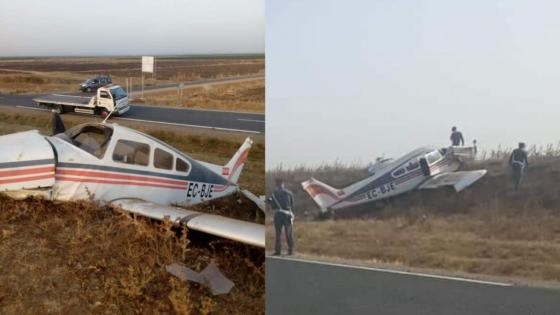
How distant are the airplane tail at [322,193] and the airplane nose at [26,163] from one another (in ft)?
14.2

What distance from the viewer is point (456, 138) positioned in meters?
1.60

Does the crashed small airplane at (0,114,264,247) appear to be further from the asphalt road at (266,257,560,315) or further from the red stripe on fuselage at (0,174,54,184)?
the asphalt road at (266,257,560,315)

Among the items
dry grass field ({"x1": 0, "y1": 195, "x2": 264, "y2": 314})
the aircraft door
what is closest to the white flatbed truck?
dry grass field ({"x1": 0, "y1": 195, "x2": 264, "y2": 314})

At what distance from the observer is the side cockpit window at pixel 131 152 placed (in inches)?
225

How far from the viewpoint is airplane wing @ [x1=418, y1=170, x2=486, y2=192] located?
1581 millimetres

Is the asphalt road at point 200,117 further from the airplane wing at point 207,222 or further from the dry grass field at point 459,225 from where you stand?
the dry grass field at point 459,225

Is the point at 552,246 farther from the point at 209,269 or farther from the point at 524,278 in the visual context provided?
the point at 209,269

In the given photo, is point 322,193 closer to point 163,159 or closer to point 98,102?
point 163,159

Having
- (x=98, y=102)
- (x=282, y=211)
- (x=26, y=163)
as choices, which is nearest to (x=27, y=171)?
(x=26, y=163)

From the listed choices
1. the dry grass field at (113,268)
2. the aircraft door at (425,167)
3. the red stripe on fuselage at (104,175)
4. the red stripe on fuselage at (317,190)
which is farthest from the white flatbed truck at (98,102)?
the aircraft door at (425,167)

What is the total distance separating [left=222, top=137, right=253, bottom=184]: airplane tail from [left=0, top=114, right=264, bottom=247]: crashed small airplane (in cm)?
24

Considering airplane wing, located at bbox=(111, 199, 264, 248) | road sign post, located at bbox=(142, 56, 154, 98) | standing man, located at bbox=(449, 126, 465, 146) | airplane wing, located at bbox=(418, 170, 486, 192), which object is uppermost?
road sign post, located at bbox=(142, 56, 154, 98)

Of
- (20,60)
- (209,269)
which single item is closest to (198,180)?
(209,269)

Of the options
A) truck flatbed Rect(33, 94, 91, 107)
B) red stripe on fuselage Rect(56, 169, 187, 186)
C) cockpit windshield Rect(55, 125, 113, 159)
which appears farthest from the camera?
truck flatbed Rect(33, 94, 91, 107)
